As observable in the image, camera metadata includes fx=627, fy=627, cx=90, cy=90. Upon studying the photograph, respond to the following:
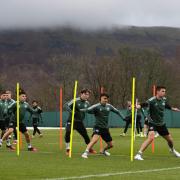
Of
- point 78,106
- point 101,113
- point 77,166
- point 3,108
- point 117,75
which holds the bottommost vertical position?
point 77,166

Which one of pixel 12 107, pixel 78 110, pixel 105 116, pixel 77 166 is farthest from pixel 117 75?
pixel 77 166

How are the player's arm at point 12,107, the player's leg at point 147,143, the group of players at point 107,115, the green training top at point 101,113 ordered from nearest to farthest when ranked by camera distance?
the player's leg at point 147,143 < the group of players at point 107,115 < the green training top at point 101,113 < the player's arm at point 12,107

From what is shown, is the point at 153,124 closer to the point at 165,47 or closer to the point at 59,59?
the point at 59,59

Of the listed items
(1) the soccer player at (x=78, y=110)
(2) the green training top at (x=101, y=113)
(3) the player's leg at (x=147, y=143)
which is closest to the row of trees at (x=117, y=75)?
(1) the soccer player at (x=78, y=110)

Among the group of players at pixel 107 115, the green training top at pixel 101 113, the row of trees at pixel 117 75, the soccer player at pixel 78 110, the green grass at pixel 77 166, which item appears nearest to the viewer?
the green grass at pixel 77 166

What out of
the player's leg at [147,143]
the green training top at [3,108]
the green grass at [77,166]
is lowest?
the green grass at [77,166]

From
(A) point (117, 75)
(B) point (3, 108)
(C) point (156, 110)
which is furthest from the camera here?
(A) point (117, 75)

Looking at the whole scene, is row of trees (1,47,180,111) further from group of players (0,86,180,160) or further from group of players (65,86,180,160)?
group of players (65,86,180,160)

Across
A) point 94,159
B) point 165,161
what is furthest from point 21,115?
point 165,161

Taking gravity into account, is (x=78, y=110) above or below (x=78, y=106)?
below

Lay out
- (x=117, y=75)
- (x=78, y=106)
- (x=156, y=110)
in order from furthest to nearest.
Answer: (x=117, y=75), (x=78, y=106), (x=156, y=110)

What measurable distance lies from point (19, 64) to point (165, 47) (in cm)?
4637

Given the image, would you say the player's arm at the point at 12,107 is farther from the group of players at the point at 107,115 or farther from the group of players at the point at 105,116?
the group of players at the point at 107,115

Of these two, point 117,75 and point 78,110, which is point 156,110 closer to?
point 78,110
